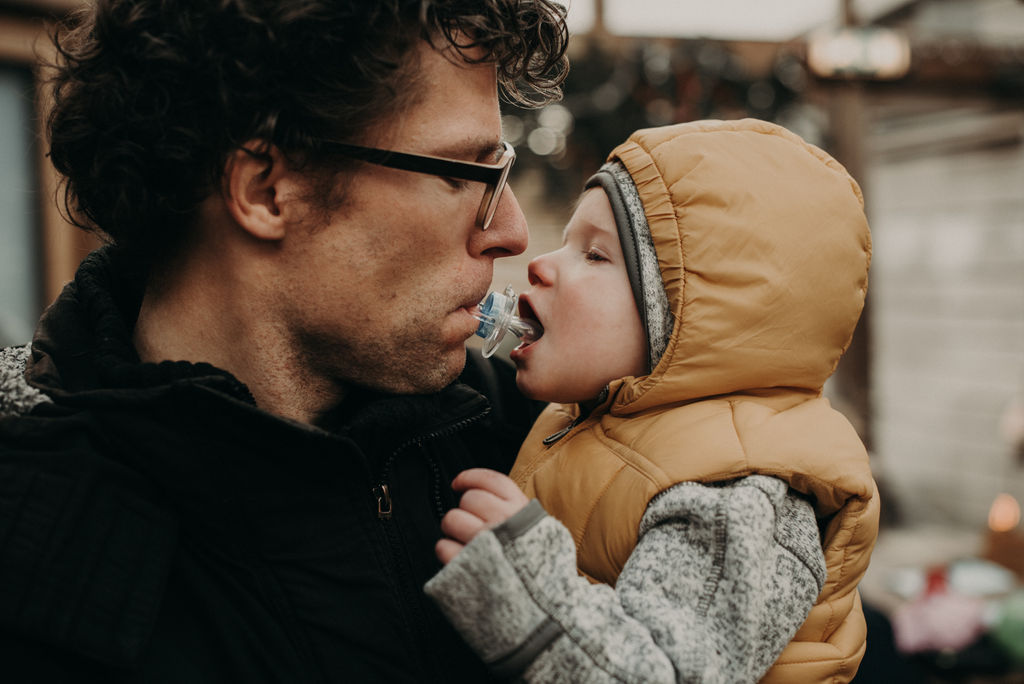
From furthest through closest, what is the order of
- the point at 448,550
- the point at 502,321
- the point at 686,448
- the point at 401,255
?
the point at 502,321 < the point at 401,255 < the point at 686,448 < the point at 448,550

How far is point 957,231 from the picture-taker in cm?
618

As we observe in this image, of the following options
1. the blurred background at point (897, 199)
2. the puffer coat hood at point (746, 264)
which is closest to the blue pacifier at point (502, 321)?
the puffer coat hood at point (746, 264)

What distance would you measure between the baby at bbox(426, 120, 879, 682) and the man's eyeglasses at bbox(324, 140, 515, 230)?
0.63ft

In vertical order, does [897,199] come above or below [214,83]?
below

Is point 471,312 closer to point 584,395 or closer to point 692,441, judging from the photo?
point 584,395

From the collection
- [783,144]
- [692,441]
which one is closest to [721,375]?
[692,441]

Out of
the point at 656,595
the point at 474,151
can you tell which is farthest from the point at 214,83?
the point at 656,595

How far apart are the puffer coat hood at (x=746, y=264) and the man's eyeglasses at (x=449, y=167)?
0.26 metres

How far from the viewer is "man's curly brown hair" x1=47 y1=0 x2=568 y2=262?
131cm

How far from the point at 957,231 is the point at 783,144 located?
5.46 meters

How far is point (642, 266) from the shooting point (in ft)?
4.87

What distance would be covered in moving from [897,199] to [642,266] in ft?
19.9

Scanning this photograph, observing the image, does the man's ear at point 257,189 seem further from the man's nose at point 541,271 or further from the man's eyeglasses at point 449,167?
the man's nose at point 541,271

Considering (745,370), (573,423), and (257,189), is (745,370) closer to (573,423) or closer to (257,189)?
(573,423)
